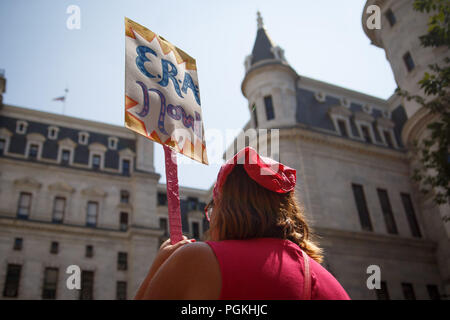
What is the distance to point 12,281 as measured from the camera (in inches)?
1236

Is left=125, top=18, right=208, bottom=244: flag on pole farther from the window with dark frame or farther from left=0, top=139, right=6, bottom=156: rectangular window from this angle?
left=0, top=139, right=6, bottom=156: rectangular window

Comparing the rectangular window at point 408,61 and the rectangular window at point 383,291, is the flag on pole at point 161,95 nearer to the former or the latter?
the rectangular window at point 408,61

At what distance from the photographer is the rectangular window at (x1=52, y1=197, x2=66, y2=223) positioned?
3598cm

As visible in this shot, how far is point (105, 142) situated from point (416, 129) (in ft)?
104

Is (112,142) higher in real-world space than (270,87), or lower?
higher

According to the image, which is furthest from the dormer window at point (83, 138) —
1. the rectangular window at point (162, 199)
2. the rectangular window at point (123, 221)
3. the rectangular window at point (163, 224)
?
the rectangular window at point (163, 224)

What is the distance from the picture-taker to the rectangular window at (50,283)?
105ft

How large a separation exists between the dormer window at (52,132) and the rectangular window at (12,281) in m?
13.7

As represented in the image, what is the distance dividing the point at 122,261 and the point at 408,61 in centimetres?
2839

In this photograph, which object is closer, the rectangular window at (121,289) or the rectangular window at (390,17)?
the rectangular window at (390,17)

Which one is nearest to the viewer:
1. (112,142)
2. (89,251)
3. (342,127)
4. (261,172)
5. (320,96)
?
(261,172)

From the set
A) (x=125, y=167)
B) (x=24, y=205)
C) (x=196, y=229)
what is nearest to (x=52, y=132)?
(x=125, y=167)

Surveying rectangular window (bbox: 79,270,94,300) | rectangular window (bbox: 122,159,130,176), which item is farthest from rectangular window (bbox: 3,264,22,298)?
rectangular window (bbox: 122,159,130,176)

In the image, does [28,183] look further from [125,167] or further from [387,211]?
[387,211]
